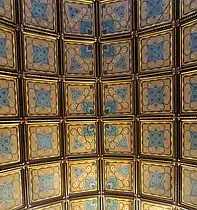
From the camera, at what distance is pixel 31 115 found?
13.5 ft

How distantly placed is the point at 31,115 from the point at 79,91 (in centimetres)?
90

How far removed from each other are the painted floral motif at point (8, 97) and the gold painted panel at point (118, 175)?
181cm

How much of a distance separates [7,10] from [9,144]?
6.37ft

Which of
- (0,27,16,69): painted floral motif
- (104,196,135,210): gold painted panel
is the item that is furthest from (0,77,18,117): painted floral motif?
(104,196,135,210): gold painted panel

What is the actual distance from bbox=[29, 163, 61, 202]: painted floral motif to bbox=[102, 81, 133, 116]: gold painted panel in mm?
1293

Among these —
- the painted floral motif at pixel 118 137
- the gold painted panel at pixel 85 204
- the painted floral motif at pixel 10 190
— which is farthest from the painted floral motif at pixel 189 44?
the painted floral motif at pixel 10 190

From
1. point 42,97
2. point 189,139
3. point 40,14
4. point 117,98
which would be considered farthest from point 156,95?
point 40,14

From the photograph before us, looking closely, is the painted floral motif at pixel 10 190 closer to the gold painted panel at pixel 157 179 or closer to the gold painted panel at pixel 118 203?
the gold painted panel at pixel 118 203

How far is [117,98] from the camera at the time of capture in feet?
14.8

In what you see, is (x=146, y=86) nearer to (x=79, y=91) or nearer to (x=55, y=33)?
(x=79, y=91)

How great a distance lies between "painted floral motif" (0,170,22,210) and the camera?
386 centimetres

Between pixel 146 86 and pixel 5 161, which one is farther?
pixel 146 86

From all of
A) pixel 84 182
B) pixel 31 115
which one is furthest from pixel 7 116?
pixel 84 182

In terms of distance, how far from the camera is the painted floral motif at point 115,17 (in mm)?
4359
